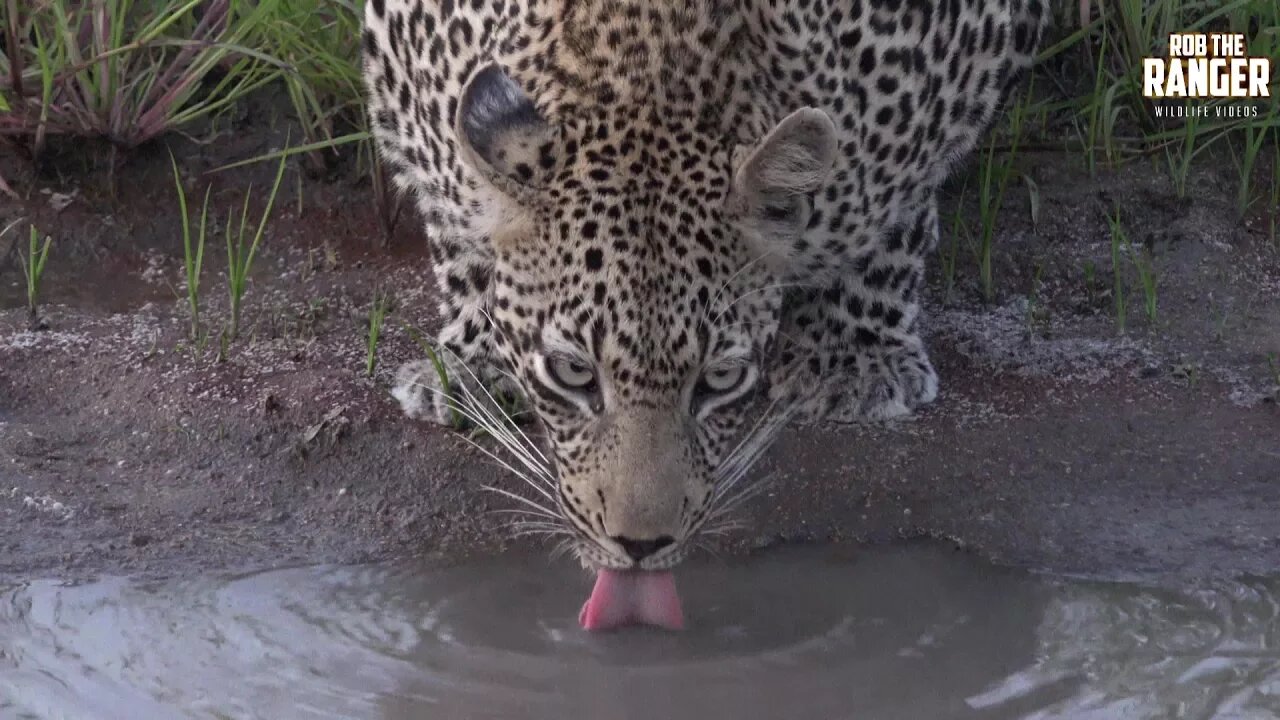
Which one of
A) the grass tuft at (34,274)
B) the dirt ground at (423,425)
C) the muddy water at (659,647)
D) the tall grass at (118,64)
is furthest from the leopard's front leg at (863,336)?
the grass tuft at (34,274)

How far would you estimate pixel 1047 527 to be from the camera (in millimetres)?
5113

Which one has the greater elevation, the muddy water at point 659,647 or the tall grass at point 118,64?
the tall grass at point 118,64

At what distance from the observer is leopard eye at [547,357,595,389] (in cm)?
443

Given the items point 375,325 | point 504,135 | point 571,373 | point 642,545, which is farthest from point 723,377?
point 375,325

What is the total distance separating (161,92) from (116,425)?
1634 millimetres

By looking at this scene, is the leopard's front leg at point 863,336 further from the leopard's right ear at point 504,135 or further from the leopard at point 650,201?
the leopard's right ear at point 504,135

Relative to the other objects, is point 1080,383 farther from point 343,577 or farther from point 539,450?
point 343,577

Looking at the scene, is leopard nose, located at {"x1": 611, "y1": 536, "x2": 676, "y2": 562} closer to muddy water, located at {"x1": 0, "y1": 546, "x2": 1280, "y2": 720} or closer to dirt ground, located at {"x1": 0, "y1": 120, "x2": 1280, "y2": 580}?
muddy water, located at {"x1": 0, "y1": 546, "x2": 1280, "y2": 720}

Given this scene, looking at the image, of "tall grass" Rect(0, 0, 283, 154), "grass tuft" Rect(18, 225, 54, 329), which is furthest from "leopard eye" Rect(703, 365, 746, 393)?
"grass tuft" Rect(18, 225, 54, 329)

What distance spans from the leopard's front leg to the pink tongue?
52.1 inches

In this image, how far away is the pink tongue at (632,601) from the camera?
4516 millimetres

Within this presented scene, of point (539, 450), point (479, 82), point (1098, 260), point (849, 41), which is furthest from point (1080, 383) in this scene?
point (479, 82)

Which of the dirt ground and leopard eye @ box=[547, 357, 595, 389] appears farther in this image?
the dirt ground

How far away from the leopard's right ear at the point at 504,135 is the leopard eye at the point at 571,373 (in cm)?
42
